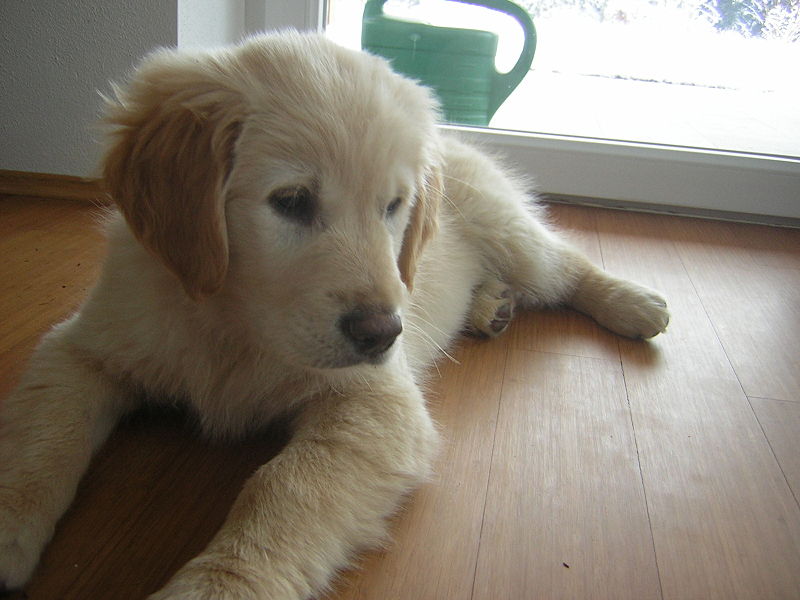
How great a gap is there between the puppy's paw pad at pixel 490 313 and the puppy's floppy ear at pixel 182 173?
1131 millimetres

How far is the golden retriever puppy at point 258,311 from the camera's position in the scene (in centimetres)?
125

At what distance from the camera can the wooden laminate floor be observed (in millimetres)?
1306

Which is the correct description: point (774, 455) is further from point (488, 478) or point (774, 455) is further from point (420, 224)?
point (420, 224)

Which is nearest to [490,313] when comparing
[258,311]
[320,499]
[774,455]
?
[774,455]

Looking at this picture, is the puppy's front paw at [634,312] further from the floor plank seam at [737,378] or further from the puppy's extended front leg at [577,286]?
the floor plank seam at [737,378]

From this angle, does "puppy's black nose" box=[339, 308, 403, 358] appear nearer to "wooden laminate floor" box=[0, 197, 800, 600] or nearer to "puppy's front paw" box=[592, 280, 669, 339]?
"wooden laminate floor" box=[0, 197, 800, 600]

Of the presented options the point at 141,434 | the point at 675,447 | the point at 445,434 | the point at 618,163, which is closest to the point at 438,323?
the point at 445,434

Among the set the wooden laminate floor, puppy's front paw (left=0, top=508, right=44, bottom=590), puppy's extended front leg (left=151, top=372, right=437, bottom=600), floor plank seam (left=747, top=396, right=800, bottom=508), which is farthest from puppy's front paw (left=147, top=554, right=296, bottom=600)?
floor plank seam (left=747, top=396, right=800, bottom=508)

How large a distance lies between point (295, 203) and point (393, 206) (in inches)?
10.3

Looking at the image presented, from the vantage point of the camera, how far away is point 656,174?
3758 millimetres

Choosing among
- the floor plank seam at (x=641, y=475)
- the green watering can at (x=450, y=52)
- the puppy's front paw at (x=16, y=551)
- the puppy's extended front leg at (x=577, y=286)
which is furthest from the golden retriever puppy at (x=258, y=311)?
the green watering can at (x=450, y=52)

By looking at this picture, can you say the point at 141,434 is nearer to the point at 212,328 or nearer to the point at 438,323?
the point at 212,328

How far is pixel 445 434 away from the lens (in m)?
1.75

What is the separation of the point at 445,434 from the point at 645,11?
2777 millimetres
